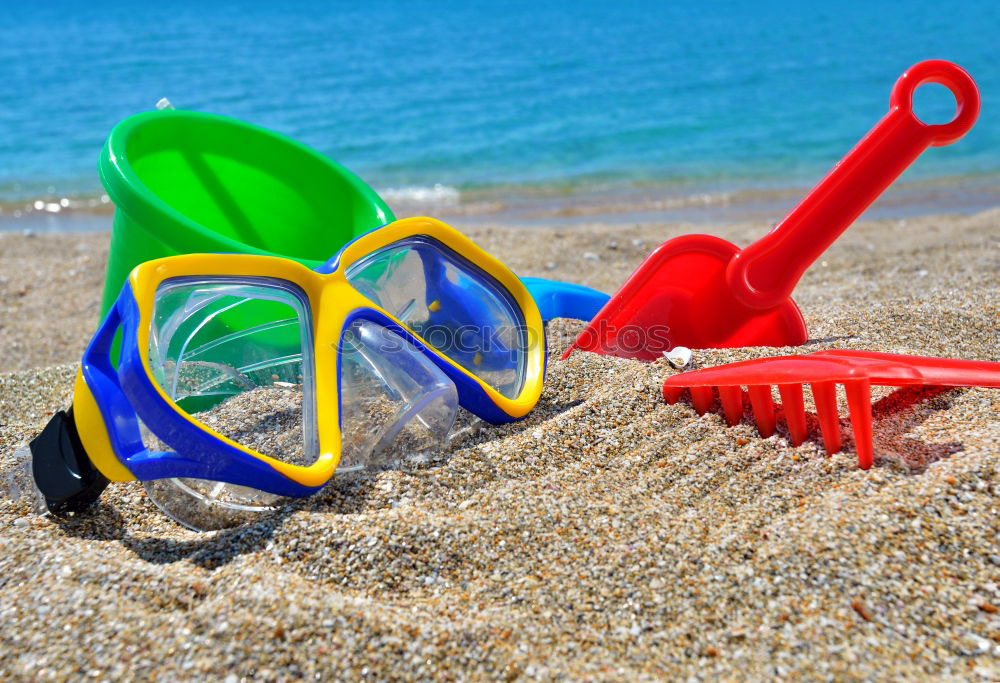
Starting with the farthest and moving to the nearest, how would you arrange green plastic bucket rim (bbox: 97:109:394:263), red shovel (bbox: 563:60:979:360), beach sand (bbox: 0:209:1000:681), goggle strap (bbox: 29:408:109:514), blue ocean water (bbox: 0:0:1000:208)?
blue ocean water (bbox: 0:0:1000:208), red shovel (bbox: 563:60:979:360), green plastic bucket rim (bbox: 97:109:394:263), goggle strap (bbox: 29:408:109:514), beach sand (bbox: 0:209:1000:681)

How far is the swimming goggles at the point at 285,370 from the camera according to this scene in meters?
1.63

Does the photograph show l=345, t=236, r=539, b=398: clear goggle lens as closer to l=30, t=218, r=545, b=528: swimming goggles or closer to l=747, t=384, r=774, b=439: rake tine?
l=30, t=218, r=545, b=528: swimming goggles

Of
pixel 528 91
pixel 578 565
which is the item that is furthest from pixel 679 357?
pixel 528 91

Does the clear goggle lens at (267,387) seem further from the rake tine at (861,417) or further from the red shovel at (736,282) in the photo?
the rake tine at (861,417)

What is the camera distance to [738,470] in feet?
6.02

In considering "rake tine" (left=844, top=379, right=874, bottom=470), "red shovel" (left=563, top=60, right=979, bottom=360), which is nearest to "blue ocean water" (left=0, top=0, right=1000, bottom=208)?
"red shovel" (left=563, top=60, right=979, bottom=360)

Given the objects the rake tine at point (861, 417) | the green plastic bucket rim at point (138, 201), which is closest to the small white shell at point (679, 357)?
the rake tine at point (861, 417)

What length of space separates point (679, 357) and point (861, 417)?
2.40 feet

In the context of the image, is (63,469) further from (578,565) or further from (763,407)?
(763,407)

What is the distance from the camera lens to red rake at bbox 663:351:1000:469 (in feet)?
5.60

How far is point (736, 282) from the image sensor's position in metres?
2.63

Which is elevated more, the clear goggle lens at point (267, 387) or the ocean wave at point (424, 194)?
the clear goggle lens at point (267, 387)

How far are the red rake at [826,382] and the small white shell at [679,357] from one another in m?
0.26

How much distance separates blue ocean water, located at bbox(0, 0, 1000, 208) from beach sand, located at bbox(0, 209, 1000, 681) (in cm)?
603
